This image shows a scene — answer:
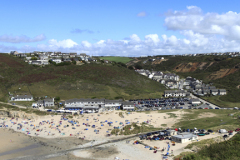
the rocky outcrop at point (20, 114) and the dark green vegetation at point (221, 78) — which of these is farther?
the dark green vegetation at point (221, 78)

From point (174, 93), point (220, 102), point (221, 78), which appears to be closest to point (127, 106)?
point (174, 93)

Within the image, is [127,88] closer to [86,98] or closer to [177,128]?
[86,98]

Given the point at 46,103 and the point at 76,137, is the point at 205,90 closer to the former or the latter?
the point at 46,103

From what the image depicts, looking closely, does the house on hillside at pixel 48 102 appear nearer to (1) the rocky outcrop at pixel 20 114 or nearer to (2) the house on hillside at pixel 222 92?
(1) the rocky outcrop at pixel 20 114

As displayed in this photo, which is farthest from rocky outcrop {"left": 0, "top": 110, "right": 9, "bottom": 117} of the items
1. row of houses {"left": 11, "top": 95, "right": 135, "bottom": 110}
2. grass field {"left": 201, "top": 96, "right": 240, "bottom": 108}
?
grass field {"left": 201, "top": 96, "right": 240, "bottom": 108}

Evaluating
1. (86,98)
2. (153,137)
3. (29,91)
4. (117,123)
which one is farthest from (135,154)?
(29,91)

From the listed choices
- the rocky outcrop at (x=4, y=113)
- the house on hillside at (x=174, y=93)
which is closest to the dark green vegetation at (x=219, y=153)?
the rocky outcrop at (x=4, y=113)
